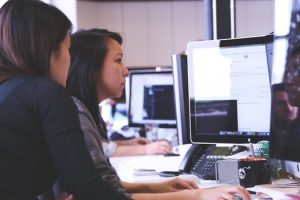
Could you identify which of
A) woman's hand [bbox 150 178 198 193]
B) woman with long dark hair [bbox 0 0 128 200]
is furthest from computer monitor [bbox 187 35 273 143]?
woman with long dark hair [bbox 0 0 128 200]

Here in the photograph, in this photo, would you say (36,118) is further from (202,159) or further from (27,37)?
(202,159)

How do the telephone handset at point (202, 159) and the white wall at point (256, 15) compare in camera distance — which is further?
the white wall at point (256, 15)

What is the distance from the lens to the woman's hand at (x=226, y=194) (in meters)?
1.23

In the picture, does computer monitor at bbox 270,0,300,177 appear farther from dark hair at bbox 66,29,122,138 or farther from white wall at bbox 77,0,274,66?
A: white wall at bbox 77,0,274,66

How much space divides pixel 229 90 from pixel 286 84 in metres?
0.51

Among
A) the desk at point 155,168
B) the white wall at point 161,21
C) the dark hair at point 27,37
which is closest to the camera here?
the dark hair at point 27,37

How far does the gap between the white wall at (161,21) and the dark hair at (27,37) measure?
5.98m

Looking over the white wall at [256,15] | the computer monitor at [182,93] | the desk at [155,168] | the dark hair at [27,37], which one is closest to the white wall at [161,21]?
the white wall at [256,15]

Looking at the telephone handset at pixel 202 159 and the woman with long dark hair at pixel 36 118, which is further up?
the woman with long dark hair at pixel 36 118

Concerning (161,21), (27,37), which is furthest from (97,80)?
(161,21)

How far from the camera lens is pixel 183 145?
202 centimetres

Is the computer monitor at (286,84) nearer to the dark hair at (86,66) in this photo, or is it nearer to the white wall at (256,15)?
the dark hair at (86,66)

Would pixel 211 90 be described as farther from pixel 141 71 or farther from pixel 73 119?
pixel 141 71

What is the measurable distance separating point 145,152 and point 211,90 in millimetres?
1004
